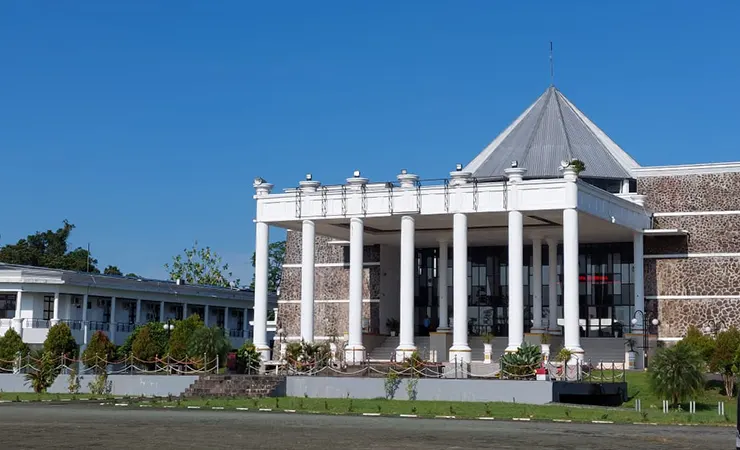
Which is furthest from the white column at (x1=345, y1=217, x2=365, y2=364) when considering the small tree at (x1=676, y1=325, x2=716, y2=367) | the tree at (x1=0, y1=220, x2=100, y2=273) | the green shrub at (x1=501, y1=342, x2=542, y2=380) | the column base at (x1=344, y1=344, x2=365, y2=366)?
the tree at (x1=0, y1=220, x2=100, y2=273)

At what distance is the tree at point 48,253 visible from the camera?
102 metres

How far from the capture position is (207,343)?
151 feet

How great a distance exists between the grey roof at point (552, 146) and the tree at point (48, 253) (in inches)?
2046

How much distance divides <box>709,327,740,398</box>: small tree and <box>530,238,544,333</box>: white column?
35.5 ft

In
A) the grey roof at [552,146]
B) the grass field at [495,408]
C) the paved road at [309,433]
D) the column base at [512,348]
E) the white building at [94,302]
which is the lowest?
the grass field at [495,408]

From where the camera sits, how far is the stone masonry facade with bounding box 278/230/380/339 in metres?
57.9

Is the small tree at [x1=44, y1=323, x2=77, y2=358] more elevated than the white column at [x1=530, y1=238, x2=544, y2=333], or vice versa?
the white column at [x1=530, y1=238, x2=544, y2=333]

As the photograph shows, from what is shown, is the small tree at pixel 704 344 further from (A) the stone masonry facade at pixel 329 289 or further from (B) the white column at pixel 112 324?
(B) the white column at pixel 112 324

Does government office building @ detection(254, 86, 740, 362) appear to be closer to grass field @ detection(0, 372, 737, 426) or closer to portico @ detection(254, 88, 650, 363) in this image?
portico @ detection(254, 88, 650, 363)

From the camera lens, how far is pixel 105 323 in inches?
2773

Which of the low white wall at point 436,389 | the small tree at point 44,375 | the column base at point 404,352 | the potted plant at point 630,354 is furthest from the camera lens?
the potted plant at point 630,354

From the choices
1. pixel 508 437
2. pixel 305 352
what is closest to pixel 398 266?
pixel 305 352

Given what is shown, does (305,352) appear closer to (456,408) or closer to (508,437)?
(456,408)

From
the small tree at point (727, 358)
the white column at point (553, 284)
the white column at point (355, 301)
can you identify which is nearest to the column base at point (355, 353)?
the white column at point (355, 301)
